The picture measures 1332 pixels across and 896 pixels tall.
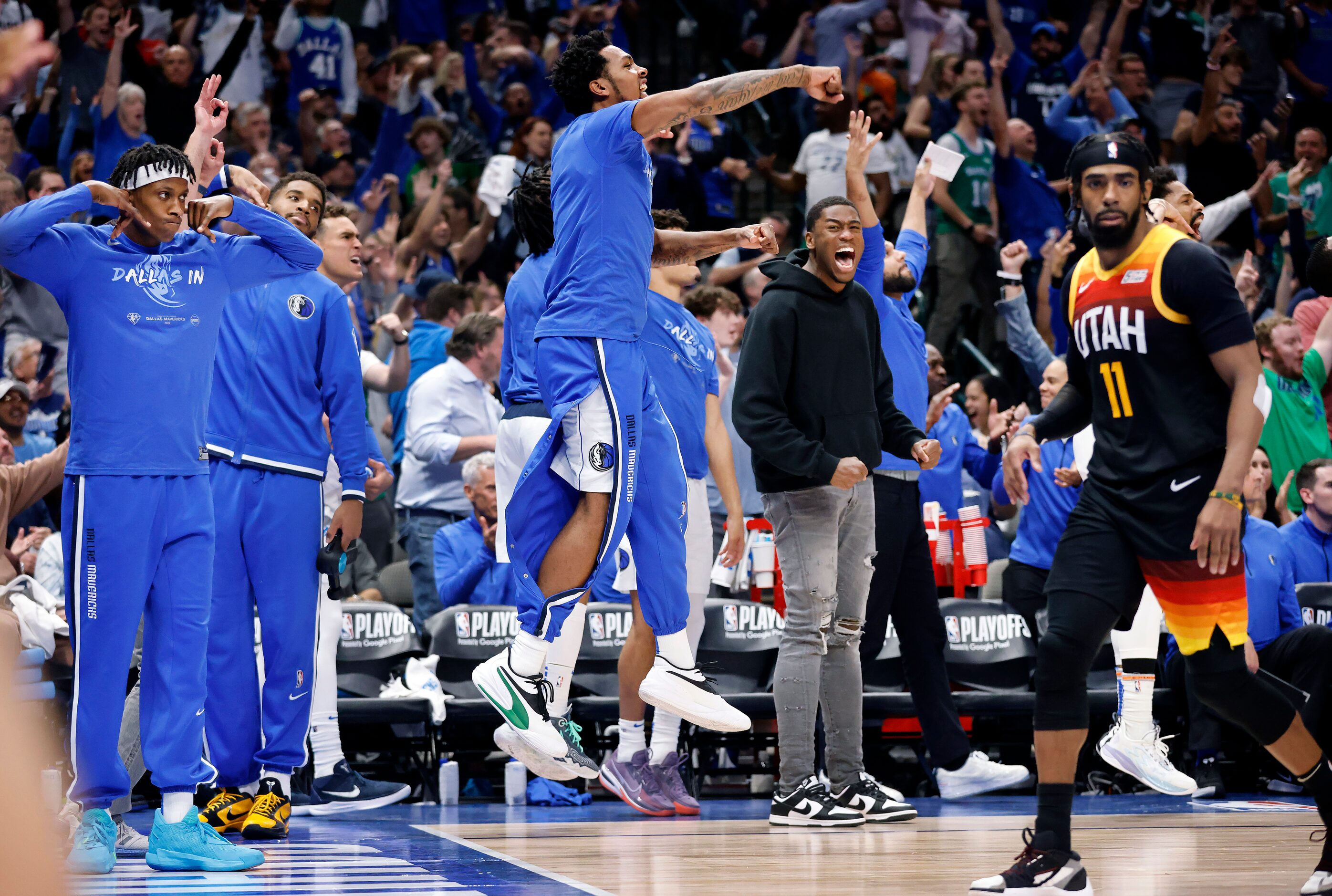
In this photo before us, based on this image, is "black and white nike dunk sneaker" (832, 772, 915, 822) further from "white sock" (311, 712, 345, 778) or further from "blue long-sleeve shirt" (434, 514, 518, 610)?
"blue long-sleeve shirt" (434, 514, 518, 610)

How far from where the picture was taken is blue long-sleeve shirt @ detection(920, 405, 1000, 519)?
9586 millimetres

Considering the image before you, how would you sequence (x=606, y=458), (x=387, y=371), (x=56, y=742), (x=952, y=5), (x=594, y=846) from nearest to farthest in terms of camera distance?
(x=606, y=458), (x=594, y=846), (x=56, y=742), (x=387, y=371), (x=952, y=5)

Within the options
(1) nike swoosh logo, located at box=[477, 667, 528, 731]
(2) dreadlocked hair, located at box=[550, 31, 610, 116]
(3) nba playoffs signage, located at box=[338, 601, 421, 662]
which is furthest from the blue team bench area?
(2) dreadlocked hair, located at box=[550, 31, 610, 116]

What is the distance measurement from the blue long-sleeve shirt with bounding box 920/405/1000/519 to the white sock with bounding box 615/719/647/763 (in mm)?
3056

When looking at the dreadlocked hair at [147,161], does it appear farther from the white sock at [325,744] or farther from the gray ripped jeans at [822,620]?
the white sock at [325,744]

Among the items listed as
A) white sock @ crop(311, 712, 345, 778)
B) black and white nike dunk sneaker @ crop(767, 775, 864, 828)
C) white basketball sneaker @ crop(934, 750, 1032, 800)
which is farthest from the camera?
white basketball sneaker @ crop(934, 750, 1032, 800)

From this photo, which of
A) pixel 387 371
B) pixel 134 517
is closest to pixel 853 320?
pixel 134 517

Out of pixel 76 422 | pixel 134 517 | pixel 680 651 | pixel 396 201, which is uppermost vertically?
pixel 396 201

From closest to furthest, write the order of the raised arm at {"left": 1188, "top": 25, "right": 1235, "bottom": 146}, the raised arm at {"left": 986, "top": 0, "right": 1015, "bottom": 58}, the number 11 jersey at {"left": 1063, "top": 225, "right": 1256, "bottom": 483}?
the number 11 jersey at {"left": 1063, "top": 225, "right": 1256, "bottom": 483} → the raised arm at {"left": 1188, "top": 25, "right": 1235, "bottom": 146} → the raised arm at {"left": 986, "top": 0, "right": 1015, "bottom": 58}

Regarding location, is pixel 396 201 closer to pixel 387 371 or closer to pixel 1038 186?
pixel 387 371

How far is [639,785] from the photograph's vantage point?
684 cm

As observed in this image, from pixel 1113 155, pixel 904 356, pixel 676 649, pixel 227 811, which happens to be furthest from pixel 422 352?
pixel 1113 155

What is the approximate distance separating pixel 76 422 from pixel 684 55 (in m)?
12.0

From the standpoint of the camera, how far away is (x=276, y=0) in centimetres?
1449
